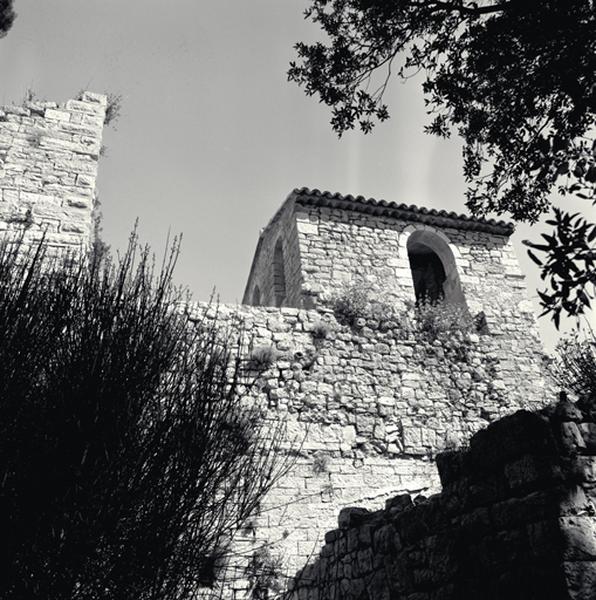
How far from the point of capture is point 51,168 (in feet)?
27.6

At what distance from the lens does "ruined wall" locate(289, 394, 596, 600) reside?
10.7ft

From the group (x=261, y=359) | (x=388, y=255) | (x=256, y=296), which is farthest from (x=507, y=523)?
(x=256, y=296)

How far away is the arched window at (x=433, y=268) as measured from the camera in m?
10.8

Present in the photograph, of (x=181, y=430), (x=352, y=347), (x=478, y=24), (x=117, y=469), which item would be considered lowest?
(x=117, y=469)

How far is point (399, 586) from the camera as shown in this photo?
15.5 ft

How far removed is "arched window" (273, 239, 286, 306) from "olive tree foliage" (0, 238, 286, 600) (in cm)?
605

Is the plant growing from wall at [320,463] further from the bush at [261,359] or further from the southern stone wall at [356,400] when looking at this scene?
the bush at [261,359]

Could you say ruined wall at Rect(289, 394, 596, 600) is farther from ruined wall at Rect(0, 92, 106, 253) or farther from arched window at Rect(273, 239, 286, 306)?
arched window at Rect(273, 239, 286, 306)

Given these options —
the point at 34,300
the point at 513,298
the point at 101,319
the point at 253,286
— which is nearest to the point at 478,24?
the point at 101,319

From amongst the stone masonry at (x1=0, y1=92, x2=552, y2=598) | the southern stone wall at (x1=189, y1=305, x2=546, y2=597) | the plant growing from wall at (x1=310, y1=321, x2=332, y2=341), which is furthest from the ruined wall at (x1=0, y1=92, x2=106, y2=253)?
the plant growing from wall at (x1=310, y1=321, x2=332, y2=341)

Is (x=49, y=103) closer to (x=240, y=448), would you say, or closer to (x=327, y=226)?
(x=327, y=226)

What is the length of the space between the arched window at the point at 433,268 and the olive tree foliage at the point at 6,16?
28.4ft

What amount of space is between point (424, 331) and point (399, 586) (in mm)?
4958

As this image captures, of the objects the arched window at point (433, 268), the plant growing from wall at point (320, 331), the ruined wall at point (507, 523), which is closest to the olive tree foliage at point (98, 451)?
the ruined wall at point (507, 523)
